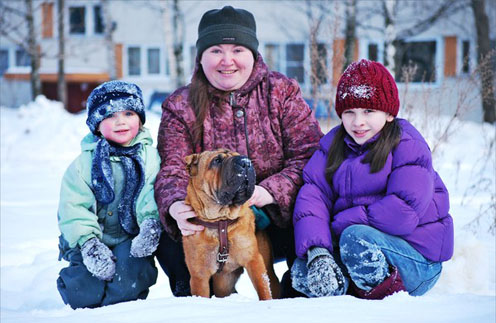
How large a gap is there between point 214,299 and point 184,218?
0.50m

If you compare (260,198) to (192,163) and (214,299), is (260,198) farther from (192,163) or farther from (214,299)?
(214,299)

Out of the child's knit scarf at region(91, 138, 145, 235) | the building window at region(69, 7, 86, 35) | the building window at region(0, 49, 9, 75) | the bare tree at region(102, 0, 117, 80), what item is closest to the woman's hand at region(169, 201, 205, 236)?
the child's knit scarf at region(91, 138, 145, 235)

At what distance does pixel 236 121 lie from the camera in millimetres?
3443

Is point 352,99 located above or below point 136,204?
above

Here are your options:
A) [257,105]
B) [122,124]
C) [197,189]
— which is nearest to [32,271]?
[122,124]

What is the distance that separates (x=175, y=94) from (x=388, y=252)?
1.65m

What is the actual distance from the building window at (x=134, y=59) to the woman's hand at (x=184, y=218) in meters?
20.5

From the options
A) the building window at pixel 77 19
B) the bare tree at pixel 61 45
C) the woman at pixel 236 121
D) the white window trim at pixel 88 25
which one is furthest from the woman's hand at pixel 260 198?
the building window at pixel 77 19

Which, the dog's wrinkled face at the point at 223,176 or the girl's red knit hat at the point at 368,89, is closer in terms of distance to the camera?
the dog's wrinkled face at the point at 223,176

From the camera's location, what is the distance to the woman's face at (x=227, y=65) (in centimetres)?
336

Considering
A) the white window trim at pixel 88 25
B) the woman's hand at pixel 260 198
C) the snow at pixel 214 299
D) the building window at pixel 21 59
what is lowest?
the snow at pixel 214 299

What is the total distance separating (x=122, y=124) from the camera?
3.34 meters

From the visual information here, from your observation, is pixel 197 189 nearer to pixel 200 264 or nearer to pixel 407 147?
pixel 200 264

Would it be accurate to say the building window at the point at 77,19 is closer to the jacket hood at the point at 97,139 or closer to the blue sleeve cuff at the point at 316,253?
the jacket hood at the point at 97,139
